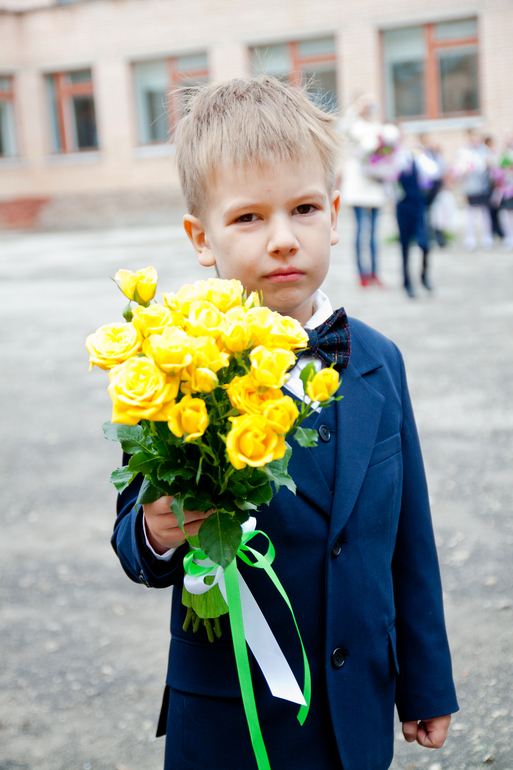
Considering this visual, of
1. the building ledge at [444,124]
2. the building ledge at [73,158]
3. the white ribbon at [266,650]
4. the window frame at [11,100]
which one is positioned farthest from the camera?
the window frame at [11,100]

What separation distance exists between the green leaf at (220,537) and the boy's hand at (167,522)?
0.02 meters

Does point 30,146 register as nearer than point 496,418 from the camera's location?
No

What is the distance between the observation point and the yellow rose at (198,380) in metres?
1.13

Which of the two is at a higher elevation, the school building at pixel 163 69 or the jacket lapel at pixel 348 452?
the school building at pixel 163 69

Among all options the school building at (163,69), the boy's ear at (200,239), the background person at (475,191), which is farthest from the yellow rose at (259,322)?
the school building at (163,69)

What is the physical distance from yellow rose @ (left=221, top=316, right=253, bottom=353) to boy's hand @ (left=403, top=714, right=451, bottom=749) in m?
1.05

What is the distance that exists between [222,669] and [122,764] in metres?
1.42

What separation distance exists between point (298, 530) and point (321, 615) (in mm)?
176

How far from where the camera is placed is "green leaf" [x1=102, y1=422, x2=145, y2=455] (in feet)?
4.14

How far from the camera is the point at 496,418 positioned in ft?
18.8

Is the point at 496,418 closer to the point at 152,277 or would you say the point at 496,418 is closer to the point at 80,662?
the point at 80,662

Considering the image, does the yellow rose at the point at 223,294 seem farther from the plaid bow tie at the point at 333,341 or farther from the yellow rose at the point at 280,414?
the plaid bow tie at the point at 333,341

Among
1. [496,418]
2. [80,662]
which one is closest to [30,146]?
[496,418]

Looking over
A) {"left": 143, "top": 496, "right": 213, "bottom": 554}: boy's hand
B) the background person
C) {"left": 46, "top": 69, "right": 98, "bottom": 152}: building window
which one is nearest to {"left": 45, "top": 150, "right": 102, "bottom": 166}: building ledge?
{"left": 46, "top": 69, "right": 98, "bottom": 152}: building window
